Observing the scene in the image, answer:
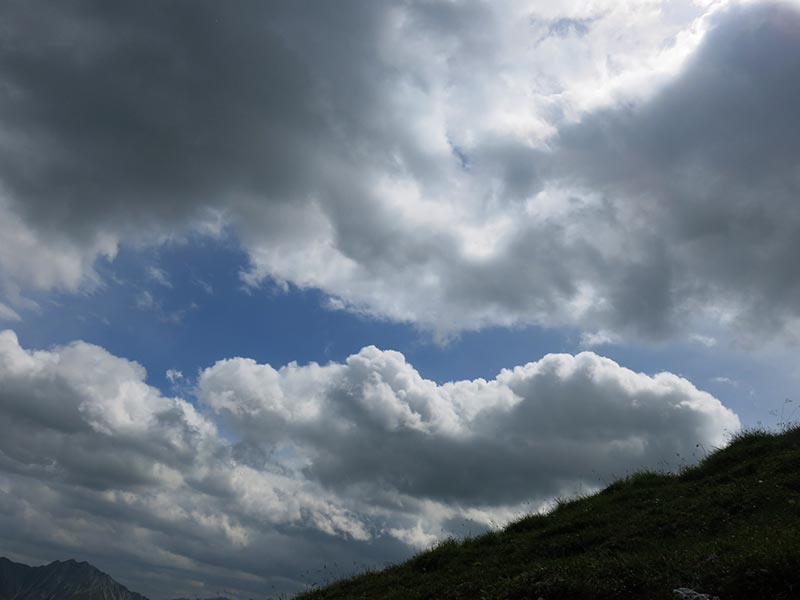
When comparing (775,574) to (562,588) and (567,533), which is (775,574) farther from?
(567,533)

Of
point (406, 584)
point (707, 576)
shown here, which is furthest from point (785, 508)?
point (406, 584)

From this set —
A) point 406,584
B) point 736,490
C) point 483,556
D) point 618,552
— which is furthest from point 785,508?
point 406,584

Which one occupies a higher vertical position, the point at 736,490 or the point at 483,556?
the point at 736,490

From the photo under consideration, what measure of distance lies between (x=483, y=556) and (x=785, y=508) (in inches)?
374

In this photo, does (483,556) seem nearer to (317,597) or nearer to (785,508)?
(317,597)

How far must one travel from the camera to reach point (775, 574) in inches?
399

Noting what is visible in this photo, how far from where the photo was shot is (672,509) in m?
18.2

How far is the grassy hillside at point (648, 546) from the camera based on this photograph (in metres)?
11.3

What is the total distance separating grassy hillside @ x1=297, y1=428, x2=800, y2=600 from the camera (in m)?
11.3

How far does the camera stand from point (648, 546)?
15422 millimetres

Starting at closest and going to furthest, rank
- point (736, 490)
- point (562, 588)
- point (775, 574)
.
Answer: point (775, 574) → point (562, 588) → point (736, 490)

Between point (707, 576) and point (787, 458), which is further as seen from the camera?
point (787, 458)

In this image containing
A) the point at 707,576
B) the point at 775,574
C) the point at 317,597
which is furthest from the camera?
the point at 317,597

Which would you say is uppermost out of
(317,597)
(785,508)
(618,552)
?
(785,508)
